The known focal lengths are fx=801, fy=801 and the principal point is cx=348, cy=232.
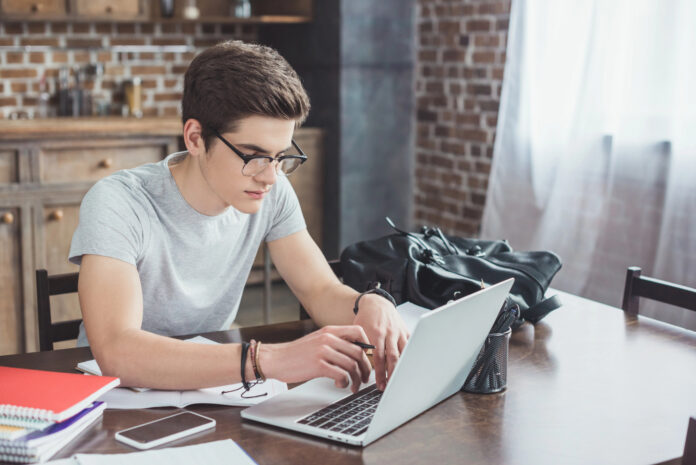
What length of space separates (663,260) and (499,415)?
183 cm

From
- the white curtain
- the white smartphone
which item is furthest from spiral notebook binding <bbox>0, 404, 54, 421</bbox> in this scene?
the white curtain

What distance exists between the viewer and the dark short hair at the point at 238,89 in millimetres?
1463

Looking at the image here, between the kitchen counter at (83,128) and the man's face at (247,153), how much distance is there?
6.64 ft

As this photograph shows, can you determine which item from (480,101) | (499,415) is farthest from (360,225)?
(499,415)

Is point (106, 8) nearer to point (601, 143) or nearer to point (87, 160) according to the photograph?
point (87, 160)

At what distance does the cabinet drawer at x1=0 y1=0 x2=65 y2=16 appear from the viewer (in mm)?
3684

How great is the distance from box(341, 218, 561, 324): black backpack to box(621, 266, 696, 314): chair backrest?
0.18m

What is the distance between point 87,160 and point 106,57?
2.90 feet

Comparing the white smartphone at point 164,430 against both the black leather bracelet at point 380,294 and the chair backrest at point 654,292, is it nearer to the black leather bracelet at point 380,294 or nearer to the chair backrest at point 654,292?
the black leather bracelet at point 380,294

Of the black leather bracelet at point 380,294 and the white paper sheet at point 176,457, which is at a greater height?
the black leather bracelet at point 380,294

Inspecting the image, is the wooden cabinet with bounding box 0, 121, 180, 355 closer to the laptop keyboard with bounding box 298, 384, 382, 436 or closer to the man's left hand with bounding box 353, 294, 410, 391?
the man's left hand with bounding box 353, 294, 410, 391

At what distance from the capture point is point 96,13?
3.84m

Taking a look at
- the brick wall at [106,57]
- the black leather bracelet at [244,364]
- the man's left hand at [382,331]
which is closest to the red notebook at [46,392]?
the black leather bracelet at [244,364]

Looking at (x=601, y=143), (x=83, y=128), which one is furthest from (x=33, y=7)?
(x=601, y=143)
